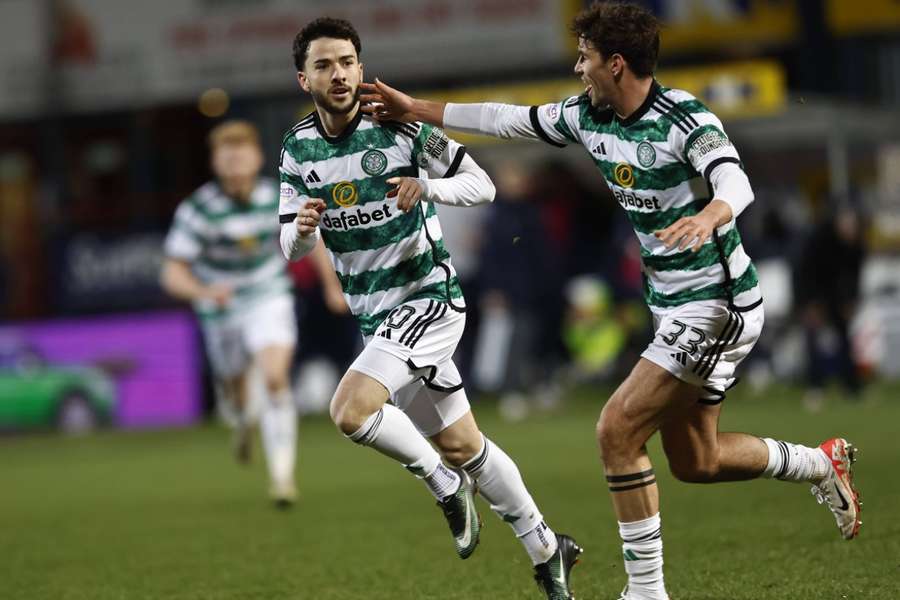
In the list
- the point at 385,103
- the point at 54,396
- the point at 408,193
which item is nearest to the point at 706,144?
the point at 408,193

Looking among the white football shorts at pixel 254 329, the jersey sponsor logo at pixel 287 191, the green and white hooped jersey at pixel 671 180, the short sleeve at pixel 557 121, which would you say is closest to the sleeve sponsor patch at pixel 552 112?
the short sleeve at pixel 557 121

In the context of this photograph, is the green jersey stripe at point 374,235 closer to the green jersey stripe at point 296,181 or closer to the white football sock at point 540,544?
the green jersey stripe at point 296,181

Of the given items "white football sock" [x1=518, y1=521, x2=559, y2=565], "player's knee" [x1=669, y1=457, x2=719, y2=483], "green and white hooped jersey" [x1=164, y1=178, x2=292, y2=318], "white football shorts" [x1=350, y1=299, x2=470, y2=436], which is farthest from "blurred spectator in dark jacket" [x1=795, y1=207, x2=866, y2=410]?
"white football sock" [x1=518, y1=521, x2=559, y2=565]

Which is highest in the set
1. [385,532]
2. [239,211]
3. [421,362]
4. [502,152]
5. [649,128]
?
[649,128]

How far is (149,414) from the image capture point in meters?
17.8

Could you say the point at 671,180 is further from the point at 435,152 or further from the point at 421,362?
the point at 421,362

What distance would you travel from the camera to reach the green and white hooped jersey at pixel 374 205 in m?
6.32

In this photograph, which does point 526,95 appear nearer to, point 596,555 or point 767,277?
point 767,277

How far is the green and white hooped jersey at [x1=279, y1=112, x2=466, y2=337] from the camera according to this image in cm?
632

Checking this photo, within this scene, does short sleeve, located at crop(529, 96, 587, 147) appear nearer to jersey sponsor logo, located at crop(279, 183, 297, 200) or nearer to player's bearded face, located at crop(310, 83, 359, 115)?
player's bearded face, located at crop(310, 83, 359, 115)

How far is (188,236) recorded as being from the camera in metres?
11.1

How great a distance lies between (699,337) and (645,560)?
0.83 m

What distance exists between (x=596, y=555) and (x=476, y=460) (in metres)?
1.45

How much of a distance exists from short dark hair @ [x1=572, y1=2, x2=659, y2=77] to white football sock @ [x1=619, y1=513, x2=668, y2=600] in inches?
65.3
